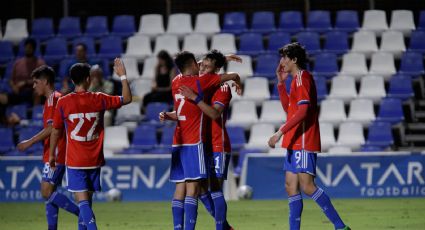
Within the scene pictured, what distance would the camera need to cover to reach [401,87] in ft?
55.3

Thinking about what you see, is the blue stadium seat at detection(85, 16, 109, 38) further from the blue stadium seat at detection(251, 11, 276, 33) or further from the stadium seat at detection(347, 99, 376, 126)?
the stadium seat at detection(347, 99, 376, 126)

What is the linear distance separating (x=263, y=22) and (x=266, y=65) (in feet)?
4.76

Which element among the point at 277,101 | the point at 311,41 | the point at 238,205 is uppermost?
the point at 311,41

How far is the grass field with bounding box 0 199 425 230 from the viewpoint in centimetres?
1081

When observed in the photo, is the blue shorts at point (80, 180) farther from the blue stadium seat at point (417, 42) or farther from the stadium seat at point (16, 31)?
the stadium seat at point (16, 31)

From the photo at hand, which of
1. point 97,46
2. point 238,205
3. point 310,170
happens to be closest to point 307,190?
point 310,170

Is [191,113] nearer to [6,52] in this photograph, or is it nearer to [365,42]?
[365,42]

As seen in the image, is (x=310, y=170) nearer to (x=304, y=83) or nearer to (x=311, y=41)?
(x=304, y=83)

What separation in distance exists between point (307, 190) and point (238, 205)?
5250 millimetres

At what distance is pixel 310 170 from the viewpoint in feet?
28.2

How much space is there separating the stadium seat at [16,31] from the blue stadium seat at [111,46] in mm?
2039

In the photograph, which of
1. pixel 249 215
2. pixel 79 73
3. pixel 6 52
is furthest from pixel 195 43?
pixel 79 73

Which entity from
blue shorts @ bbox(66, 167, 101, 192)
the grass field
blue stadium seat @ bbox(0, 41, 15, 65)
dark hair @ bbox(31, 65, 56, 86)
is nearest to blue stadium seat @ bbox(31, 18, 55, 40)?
blue stadium seat @ bbox(0, 41, 15, 65)

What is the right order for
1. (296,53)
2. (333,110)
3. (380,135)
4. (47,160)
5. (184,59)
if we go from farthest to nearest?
(333,110)
(380,135)
(47,160)
(296,53)
(184,59)
